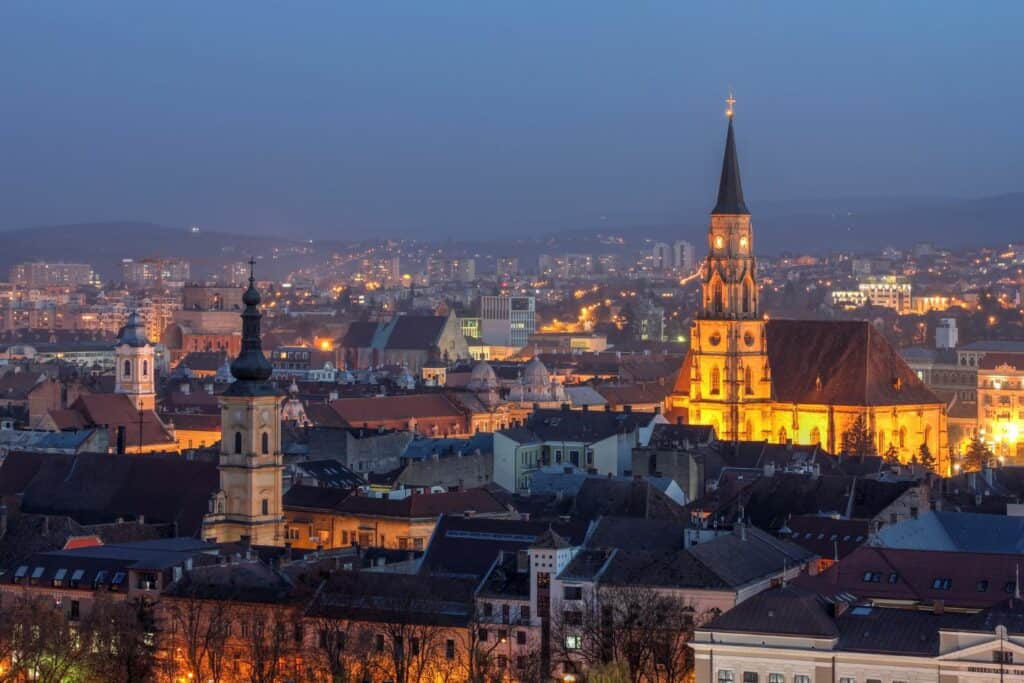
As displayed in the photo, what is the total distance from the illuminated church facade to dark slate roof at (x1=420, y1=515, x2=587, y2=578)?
151ft

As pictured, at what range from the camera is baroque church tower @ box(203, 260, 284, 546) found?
85.1 meters

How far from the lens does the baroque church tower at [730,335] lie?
127 m

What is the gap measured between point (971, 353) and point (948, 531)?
10800 cm

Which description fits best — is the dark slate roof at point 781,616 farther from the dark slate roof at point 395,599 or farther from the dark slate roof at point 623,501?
the dark slate roof at point 623,501

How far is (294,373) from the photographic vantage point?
194 metres

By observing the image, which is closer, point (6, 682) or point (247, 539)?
point (6, 682)

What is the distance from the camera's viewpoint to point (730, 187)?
130m

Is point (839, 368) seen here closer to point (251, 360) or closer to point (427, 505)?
point (427, 505)

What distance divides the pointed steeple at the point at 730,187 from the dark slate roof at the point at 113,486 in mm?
39571

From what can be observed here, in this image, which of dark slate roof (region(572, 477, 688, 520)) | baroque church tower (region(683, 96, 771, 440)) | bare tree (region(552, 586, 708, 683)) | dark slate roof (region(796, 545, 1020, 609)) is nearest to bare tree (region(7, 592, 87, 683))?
bare tree (region(552, 586, 708, 683))

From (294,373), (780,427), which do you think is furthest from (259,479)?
(294,373)

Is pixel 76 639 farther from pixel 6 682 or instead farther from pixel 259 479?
pixel 259 479

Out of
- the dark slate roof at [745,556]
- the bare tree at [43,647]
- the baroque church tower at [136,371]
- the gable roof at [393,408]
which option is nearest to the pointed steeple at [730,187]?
the gable roof at [393,408]

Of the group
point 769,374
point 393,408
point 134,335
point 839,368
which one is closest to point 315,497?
point 769,374
